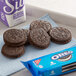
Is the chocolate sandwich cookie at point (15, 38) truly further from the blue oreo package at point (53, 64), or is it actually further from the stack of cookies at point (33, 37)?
the blue oreo package at point (53, 64)

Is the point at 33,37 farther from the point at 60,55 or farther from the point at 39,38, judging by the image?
the point at 60,55

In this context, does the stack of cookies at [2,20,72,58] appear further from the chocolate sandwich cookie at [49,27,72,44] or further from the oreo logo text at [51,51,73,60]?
the oreo logo text at [51,51,73,60]

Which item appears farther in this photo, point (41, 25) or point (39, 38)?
point (41, 25)

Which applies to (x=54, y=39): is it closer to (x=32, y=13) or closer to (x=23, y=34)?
(x=23, y=34)

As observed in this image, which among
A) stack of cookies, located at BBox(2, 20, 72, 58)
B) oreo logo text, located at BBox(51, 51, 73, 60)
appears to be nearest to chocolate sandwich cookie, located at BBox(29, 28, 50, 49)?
stack of cookies, located at BBox(2, 20, 72, 58)

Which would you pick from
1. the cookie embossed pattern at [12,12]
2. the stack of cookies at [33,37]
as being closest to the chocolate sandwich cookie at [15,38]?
the stack of cookies at [33,37]

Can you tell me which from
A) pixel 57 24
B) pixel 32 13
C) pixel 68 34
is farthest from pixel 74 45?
pixel 32 13

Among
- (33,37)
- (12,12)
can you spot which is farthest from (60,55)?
(12,12)
